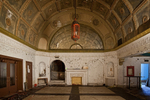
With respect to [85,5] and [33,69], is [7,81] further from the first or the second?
[85,5]

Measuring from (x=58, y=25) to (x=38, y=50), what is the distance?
3658 mm

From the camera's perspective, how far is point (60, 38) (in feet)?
43.5

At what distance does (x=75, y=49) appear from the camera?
42.3ft

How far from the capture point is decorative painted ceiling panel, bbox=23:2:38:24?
8.44 metres

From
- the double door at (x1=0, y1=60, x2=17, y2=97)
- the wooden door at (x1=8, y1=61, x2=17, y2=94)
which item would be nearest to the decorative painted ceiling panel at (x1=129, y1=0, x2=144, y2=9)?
the double door at (x1=0, y1=60, x2=17, y2=97)

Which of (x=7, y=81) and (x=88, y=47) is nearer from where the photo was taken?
(x=7, y=81)

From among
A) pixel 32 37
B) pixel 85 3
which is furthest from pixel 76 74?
pixel 85 3

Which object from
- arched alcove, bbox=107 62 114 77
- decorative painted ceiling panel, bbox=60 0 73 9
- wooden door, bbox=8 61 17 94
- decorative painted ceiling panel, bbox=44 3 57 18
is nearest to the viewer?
wooden door, bbox=8 61 17 94

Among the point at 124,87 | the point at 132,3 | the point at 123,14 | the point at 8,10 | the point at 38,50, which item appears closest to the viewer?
the point at 8,10

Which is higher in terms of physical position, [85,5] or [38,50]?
[85,5]

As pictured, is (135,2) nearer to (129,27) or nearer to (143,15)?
(143,15)

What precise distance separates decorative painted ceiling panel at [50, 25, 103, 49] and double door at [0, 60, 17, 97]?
17.8 ft

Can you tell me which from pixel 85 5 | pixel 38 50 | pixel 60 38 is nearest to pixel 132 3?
pixel 85 5

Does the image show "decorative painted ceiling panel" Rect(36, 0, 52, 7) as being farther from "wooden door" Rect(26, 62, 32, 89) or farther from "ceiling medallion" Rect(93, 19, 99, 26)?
"ceiling medallion" Rect(93, 19, 99, 26)
